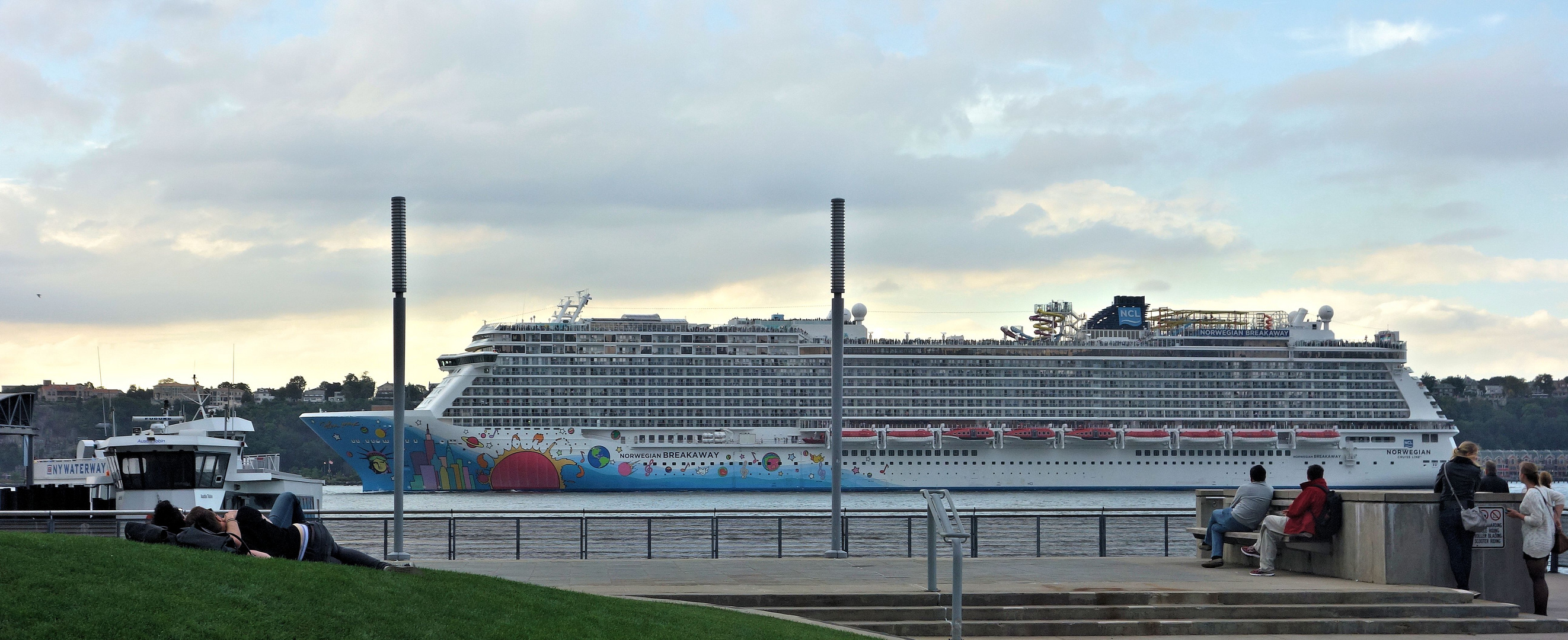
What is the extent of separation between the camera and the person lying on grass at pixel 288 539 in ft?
27.5

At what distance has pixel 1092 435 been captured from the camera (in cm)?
7625

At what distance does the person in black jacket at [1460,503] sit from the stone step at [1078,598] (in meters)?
0.40

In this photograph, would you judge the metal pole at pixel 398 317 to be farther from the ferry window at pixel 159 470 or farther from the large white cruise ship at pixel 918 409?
the large white cruise ship at pixel 918 409

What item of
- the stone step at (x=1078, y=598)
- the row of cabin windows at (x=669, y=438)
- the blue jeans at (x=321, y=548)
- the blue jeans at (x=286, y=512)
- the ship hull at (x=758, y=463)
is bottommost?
the ship hull at (x=758, y=463)

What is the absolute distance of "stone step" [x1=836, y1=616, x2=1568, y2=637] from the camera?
10.4m

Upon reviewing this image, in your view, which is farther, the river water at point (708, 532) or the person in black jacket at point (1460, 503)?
the river water at point (708, 532)

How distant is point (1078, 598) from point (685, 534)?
30.0 ft

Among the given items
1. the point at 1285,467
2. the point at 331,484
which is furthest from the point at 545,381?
the point at 1285,467

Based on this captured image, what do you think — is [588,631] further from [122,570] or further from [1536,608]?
Result: [1536,608]

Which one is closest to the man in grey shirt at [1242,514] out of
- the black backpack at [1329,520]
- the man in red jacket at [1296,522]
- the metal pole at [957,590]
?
the man in red jacket at [1296,522]

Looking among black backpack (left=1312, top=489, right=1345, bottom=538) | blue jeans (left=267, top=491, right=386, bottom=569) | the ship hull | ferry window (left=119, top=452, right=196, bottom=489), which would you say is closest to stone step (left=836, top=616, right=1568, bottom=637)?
black backpack (left=1312, top=489, right=1345, bottom=538)

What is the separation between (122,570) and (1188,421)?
78.3 meters

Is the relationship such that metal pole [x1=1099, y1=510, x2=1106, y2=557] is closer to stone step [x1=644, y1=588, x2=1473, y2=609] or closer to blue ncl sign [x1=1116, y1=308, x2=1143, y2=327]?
stone step [x1=644, y1=588, x2=1473, y2=609]

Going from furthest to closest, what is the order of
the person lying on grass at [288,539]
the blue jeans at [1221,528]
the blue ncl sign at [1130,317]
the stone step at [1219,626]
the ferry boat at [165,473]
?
the blue ncl sign at [1130,317] → the ferry boat at [165,473] → the blue jeans at [1221,528] → the stone step at [1219,626] → the person lying on grass at [288,539]
